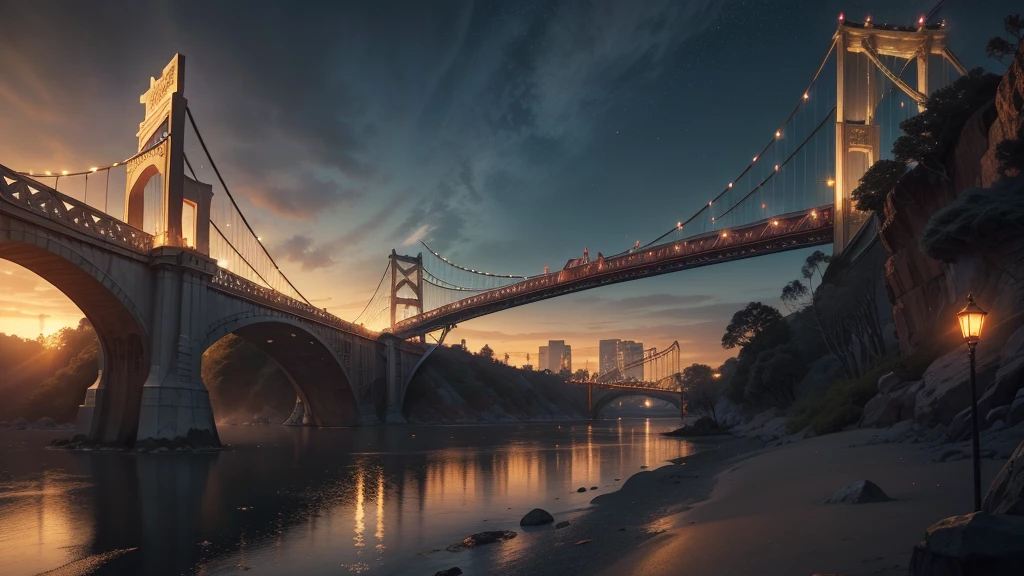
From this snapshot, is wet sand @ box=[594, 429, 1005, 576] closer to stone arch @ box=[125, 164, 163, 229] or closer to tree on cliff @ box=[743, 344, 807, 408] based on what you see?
tree on cliff @ box=[743, 344, 807, 408]

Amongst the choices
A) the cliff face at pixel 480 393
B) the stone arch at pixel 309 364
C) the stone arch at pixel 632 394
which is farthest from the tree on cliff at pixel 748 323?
the stone arch at pixel 632 394

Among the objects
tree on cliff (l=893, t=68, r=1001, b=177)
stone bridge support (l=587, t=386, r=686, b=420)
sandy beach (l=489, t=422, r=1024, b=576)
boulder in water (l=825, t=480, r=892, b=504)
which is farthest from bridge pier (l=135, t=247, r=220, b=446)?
stone bridge support (l=587, t=386, r=686, b=420)

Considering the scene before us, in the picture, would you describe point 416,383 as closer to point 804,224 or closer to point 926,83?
point 804,224

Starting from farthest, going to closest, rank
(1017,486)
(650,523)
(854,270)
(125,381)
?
(854,270) → (125,381) → (650,523) → (1017,486)

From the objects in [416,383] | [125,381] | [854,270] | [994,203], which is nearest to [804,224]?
[854,270]

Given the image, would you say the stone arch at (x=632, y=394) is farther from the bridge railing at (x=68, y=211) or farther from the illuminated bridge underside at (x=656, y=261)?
the bridge railing at (x=68, y=211)

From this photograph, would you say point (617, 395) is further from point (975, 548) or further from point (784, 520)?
point (975, 548)

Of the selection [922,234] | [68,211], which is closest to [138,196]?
[68,211]
